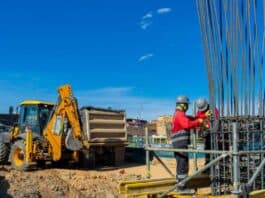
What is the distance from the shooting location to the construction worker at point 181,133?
730 centimetres

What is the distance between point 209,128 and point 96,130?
12.1m

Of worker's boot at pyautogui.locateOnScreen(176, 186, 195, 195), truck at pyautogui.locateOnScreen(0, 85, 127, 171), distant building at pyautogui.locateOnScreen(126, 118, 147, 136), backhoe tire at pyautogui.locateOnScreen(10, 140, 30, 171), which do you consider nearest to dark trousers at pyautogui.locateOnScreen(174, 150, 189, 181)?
worker's boot at pyautogui.locateOnScreen(176, 186, 195, 195)

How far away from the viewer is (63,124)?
18047mm

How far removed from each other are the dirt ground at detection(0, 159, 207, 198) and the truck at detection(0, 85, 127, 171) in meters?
0.77

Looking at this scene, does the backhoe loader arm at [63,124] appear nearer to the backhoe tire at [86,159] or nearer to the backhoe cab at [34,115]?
the backhoe cab at [34,115]

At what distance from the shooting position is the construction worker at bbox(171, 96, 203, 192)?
7301 millimetres

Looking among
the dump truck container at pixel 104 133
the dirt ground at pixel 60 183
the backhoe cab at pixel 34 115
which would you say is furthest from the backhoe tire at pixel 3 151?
the dump truck container at pixel 104 133

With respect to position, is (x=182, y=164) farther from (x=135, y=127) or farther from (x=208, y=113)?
(x=135, y=127)

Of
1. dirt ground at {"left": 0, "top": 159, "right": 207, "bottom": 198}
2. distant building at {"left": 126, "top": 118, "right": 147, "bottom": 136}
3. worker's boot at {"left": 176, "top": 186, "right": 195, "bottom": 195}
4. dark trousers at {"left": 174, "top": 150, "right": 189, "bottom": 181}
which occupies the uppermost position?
distant building at {"left": 126, "top": 118, "right": 147, "bottom": 136}

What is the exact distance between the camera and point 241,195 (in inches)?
215

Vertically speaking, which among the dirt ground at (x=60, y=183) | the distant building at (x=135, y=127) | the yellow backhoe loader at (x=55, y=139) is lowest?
the dirt ground at (x=60, y=183)

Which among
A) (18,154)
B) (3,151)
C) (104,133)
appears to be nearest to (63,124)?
(104,133)

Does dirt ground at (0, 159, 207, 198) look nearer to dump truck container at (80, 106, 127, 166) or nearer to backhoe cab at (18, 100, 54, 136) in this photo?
dump truck container at (80, 106, 127, 166)

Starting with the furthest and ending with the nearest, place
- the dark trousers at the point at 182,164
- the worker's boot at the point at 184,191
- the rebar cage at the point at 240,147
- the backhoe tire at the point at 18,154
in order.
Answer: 1. the backhoe tire at the point at 18,154
2. the dark trousers at the point at 182,164
3. the worker's boot at the point at 184,191
4. the rebar cage at the point at 240,147
